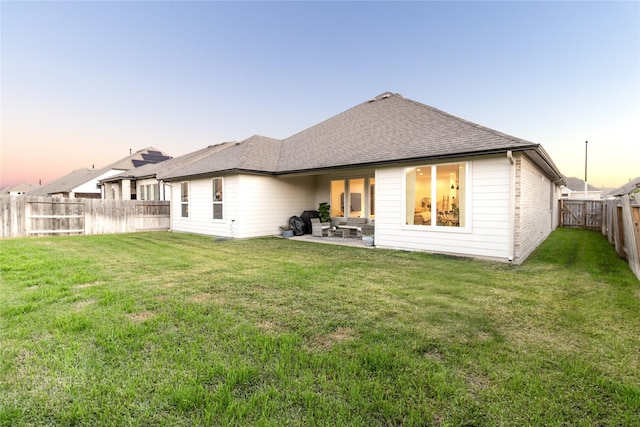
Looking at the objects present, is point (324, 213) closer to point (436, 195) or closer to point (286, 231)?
point (286, 231)

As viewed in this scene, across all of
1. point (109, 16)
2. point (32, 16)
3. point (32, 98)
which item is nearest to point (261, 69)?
point (109, 16)

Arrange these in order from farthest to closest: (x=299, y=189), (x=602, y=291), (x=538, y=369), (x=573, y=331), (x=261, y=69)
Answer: (x=261, y=69)
(x=299, y=189)
(x=602, y=291)
(x=573, y=331)
(x=538, y=369)

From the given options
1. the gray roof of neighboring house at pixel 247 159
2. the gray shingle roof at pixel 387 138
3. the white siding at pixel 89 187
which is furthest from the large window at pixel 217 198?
the white siding at pixel 89 187

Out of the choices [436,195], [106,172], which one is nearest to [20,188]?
[106,172]

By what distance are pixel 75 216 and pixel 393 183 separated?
1398 centimetres

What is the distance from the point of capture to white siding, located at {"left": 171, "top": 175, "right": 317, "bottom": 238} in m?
11.6

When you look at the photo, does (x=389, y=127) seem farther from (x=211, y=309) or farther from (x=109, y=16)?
(x=109, y=16)

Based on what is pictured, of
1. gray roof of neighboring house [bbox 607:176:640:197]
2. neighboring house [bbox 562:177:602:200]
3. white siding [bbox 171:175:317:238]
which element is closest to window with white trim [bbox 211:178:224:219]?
white siding [bbox 171:175:317:238]

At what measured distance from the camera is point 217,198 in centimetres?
1257

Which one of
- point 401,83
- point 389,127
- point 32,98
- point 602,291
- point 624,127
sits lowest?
point 602,291

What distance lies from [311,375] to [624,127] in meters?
22.1

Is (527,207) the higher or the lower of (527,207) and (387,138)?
the lower

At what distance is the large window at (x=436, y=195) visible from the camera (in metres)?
7.80

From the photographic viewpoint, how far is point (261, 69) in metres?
14.8
